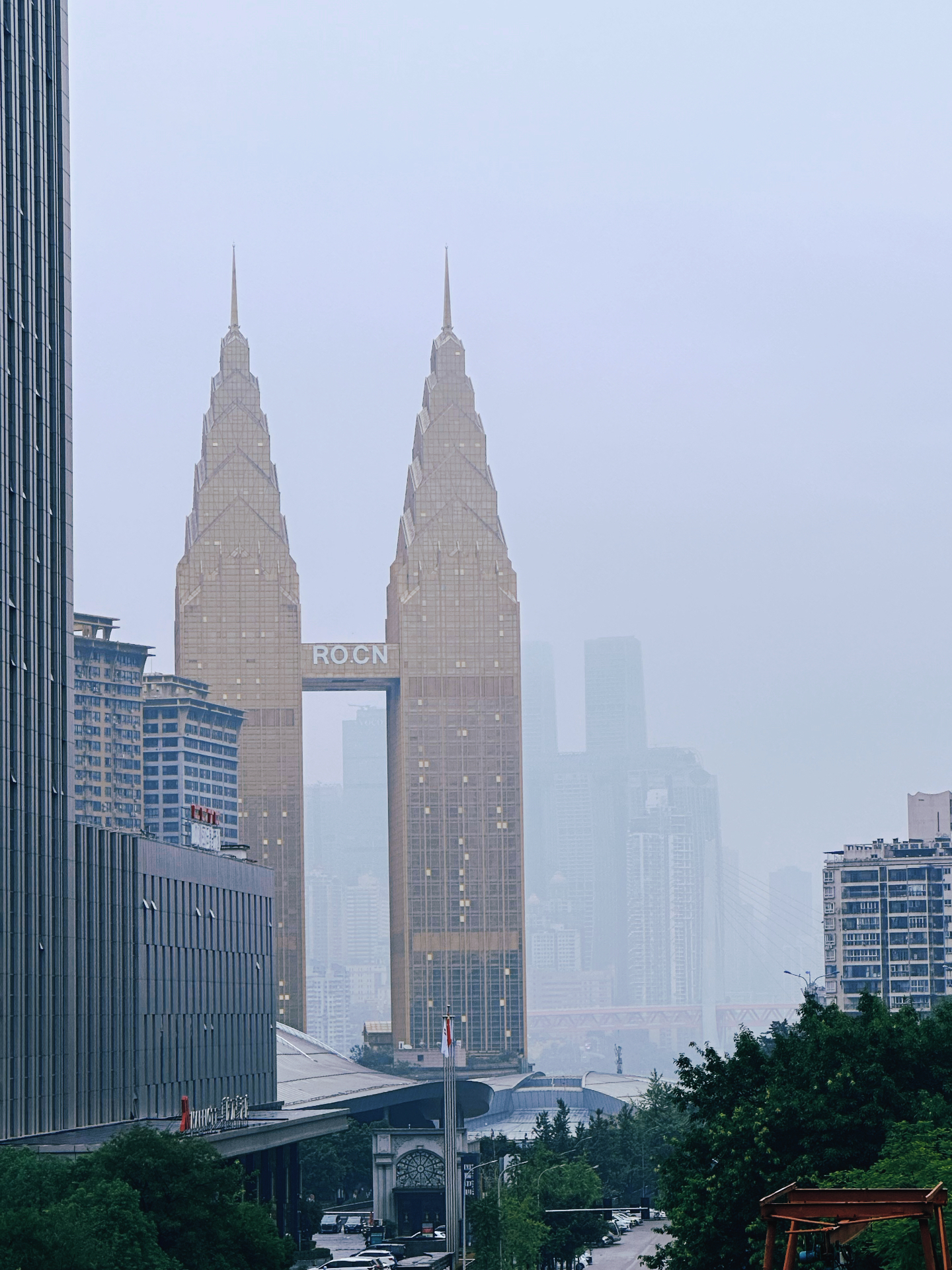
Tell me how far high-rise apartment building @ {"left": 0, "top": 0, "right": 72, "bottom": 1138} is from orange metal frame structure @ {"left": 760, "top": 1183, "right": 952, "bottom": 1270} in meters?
67.0

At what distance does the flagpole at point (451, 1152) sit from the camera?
104938mm

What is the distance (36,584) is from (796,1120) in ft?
141

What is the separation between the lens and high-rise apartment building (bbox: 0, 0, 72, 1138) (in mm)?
84688

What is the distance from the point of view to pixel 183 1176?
69688mm

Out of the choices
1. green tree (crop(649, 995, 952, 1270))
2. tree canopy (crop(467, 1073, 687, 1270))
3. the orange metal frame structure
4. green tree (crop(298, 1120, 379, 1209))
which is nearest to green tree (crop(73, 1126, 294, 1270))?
green tree (crop(649, 995, 952, 1270))

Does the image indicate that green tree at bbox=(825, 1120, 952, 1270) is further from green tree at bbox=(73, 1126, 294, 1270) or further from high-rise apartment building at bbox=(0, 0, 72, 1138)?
high-rise apartment building at bbox=(0, 0, 72, 1138)

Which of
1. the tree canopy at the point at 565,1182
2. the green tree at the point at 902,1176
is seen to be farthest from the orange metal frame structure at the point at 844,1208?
the tree canopy at the point at 565,1182

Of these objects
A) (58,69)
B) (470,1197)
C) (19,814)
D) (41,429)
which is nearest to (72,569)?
(41,429)

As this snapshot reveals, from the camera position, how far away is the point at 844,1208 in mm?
19562

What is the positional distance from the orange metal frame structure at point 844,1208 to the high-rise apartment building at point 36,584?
67.0 metres

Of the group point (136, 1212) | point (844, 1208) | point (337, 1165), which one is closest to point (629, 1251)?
point (337, 1165)

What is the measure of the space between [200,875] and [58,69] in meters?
48.5

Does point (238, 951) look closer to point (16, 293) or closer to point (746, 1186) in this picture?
point (16, 293)

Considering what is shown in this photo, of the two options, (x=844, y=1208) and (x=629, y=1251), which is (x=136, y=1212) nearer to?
(x=844, y=1208)
